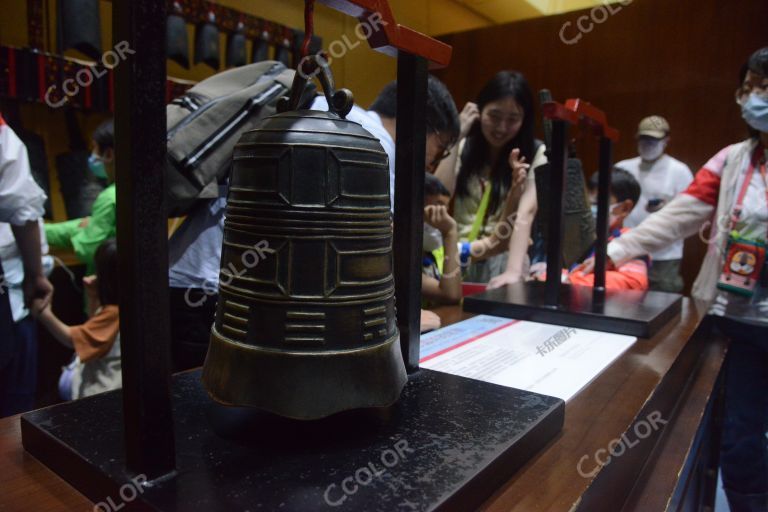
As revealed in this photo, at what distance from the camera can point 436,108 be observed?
1.64 m

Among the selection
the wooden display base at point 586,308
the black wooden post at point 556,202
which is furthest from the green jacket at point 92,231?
the black wooden post at point 556,202

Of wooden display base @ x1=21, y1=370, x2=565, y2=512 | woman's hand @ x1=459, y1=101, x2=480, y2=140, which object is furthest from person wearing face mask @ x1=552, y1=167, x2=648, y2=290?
wooden display base @ x1=21, y1=370, x2=565, y2=512

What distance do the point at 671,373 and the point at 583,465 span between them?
66 centimetres

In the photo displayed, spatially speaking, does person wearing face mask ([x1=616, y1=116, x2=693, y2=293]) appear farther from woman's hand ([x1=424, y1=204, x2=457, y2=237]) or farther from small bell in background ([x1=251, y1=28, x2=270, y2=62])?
small bell in background ([x1=251, y1=28, x2=270, y2=62])

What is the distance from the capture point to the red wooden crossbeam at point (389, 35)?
843mm

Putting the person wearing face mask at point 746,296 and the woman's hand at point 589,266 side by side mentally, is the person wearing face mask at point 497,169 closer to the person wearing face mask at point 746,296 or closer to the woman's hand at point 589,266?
the woman's hand at point 589,266

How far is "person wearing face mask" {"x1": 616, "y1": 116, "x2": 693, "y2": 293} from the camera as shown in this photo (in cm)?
392

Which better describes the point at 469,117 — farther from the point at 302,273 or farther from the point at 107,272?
the point at 302,273

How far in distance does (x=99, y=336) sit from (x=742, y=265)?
2333 millimetres

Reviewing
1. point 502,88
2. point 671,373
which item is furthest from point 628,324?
point 502,88

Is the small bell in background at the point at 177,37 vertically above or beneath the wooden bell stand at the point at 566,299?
above

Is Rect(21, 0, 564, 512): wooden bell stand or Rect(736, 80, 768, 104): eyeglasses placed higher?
Rect(736, 80, 768, 104): eyeglasses

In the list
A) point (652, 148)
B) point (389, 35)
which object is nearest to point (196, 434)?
point (389, 35)

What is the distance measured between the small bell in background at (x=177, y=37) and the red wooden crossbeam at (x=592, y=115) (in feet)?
8.68
